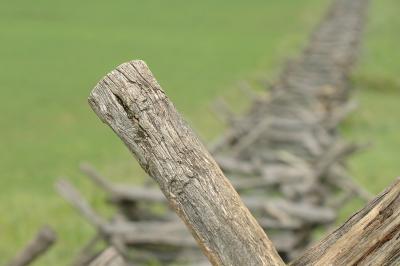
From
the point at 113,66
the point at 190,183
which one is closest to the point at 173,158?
the point at 190,183

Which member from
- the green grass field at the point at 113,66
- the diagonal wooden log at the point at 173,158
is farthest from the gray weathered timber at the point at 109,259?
the green grass field at the point at 113,66

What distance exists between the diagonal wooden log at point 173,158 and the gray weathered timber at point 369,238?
18cm

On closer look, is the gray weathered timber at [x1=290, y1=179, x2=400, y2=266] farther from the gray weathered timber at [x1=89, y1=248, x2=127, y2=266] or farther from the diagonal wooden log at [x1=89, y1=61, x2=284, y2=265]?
the gray weathered timber at [x1=89, y1=248, x2=127, y2=266]

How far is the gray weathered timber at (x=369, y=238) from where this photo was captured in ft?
7.49

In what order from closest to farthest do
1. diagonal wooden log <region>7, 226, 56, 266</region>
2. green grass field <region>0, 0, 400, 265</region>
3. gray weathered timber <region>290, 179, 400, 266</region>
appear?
gray weathered timber <region>290, 179, 400, 266</region> < diagonal wooden log <region>7, 226, 56, 266</region> < green grass field <region>0, 0, 400, 265</region>

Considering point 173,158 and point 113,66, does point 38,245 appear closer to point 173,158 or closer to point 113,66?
point 173,158

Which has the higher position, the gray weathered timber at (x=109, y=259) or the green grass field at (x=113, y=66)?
the green grass field at (x=113, y=66)

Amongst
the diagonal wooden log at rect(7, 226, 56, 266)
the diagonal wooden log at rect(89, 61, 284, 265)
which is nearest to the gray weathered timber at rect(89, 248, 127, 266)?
→ the diagonal wooden log at rect(7, 226, 56, 266)

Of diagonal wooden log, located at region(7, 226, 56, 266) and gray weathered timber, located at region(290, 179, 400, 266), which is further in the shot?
diagonal wooden log, located at region(7, 226, 56, 266)

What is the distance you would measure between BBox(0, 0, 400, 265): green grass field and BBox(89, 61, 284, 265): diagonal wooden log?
15.0ft

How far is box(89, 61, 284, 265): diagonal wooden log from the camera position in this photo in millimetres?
2309

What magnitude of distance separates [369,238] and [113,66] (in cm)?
1913

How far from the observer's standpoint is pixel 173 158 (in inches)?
91.6

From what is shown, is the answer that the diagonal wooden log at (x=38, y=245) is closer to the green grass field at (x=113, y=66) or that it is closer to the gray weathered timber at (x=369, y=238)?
the gray weathered timber at (x=369, y=238)
